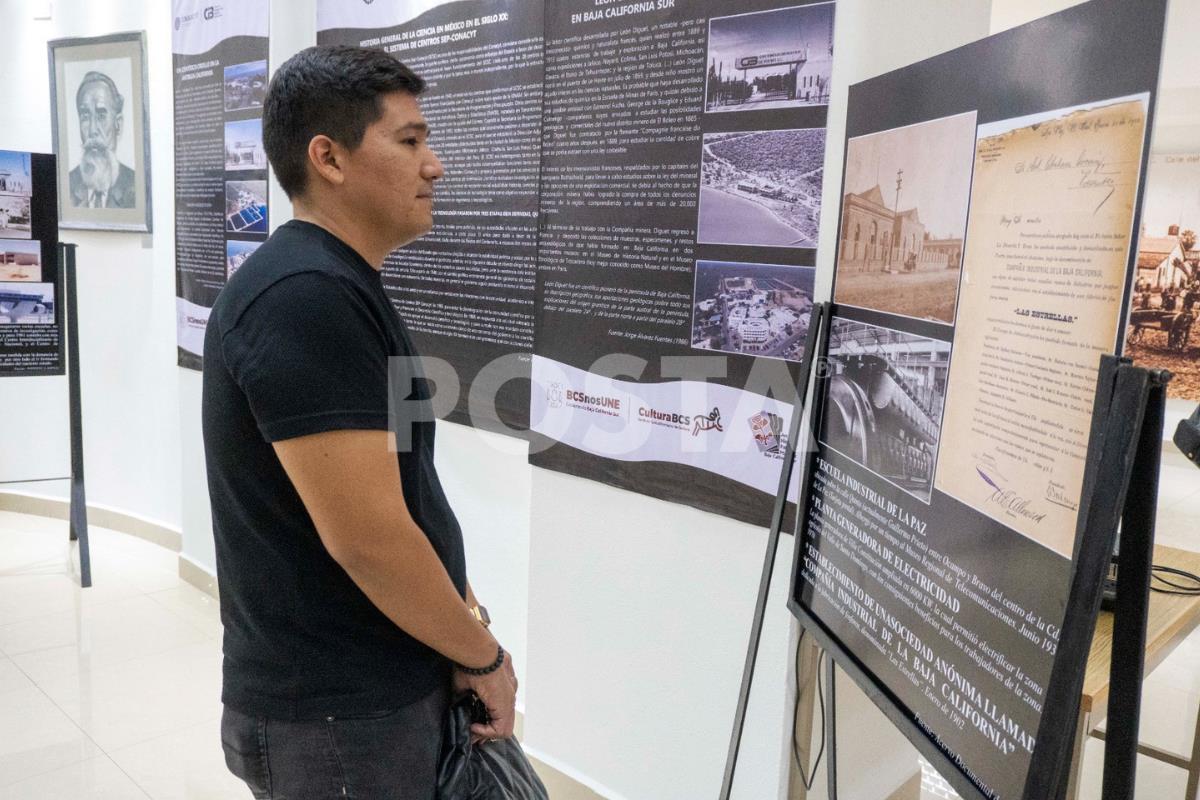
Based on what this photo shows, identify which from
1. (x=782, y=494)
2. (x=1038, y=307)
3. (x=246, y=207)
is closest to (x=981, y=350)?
(x=1038, y=307)

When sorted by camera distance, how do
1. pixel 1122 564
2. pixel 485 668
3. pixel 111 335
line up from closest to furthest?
pixel 1122 564
pixel 485 668
pixel 111 335

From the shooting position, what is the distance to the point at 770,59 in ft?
6.39

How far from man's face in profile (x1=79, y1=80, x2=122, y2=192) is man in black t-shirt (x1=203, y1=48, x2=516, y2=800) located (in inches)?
157

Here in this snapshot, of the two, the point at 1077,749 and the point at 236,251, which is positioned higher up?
the point at 236,251

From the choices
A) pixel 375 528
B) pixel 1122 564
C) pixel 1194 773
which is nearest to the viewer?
pixel 1122 564

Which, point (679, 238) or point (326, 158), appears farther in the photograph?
point (679, 238)

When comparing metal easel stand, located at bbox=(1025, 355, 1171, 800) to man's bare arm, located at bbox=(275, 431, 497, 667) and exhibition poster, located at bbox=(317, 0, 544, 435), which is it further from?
exhibition poster, located at bbox=(317, 0, 544, 435)

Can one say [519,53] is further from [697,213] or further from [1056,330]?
[1056,330]

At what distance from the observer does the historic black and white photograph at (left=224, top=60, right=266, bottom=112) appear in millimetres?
3568

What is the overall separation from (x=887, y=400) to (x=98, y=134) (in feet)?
15.6

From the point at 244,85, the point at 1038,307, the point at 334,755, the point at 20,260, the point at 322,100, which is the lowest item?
the point at 334,755

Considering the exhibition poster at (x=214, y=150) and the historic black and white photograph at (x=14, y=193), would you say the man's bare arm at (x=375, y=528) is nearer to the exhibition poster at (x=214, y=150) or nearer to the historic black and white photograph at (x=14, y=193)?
the exhibition poster at (x=214, y=150)

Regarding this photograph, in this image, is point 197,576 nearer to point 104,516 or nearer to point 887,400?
point 104,516

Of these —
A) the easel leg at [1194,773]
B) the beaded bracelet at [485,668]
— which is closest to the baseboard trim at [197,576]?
the beaded bracelet at [485,668]
